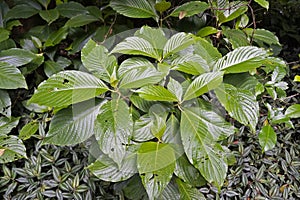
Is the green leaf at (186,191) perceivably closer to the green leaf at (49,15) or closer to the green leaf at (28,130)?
the green leaf at (28,130)

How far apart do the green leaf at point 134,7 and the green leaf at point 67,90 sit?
0.50m

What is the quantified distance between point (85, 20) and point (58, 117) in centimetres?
64

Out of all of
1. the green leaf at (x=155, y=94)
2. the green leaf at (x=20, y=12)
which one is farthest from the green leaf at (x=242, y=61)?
the green leaf at (x=20, y=12)

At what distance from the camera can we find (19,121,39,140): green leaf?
42.9 inches

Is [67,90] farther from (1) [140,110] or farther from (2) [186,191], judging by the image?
(2) [186,191]

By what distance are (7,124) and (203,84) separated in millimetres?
736

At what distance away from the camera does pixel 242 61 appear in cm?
92

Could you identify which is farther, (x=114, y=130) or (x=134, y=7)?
(x=134, y=7)

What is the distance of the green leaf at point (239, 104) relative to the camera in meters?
0.86

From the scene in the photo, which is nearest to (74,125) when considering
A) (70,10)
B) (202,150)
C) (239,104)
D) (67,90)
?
(67,90)

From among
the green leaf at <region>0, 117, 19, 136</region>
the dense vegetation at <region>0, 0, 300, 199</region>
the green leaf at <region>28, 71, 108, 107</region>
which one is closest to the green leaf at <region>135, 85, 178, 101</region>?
the dense vegetation at <region>0, 0, 300, 199</region>

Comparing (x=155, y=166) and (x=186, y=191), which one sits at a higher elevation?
(x=155, y=166)

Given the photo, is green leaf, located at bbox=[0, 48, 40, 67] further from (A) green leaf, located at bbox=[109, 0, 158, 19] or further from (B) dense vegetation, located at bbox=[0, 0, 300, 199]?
(A) green leaf, located at bbox=[109, 0, 158, 19]

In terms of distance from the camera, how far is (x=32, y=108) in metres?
1.22
